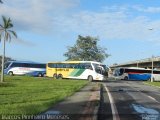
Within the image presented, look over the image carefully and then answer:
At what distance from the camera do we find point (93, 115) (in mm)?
16688

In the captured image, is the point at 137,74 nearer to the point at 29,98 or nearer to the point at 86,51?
the point at 86,51

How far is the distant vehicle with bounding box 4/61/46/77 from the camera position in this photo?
9175cm

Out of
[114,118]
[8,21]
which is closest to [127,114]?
[114,118]

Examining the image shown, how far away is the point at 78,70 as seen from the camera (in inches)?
2933

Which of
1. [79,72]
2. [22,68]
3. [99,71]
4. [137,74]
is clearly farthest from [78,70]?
[137,74]

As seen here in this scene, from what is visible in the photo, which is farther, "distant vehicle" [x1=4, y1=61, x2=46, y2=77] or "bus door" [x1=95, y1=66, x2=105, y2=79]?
"distant vehicle" [x1=4, y1=61, x2=46, y2=77]

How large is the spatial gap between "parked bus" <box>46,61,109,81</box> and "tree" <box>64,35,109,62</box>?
52.4 meters

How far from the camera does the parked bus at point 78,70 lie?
71625 mm

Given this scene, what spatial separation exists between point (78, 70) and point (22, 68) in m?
21.0

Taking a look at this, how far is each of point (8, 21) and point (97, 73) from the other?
16381 mm

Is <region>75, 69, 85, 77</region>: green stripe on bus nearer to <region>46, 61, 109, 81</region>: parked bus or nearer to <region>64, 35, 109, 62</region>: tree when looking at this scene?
<region>46, 61, 109, 81</region>: parked bus

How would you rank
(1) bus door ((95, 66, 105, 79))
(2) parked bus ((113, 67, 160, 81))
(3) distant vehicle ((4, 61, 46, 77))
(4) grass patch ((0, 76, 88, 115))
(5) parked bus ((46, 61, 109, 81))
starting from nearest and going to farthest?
(4) grass patch ((0, 76, 88, 115)), (1) bus door ((95, 66, 105, 79)), (5) parked bus ((46, 61, 109, 81)), (3) distant vehicle ((4, 61, 46, 77)), (2) parked bus ((113, 67, 160, 81))

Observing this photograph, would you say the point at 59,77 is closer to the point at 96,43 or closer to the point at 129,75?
the point at 129,75

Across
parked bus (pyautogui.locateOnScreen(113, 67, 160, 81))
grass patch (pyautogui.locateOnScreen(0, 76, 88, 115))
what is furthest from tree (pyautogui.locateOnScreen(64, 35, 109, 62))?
grass patch (pyautogui.locateOnScreen(0, 76, 88, 115))
